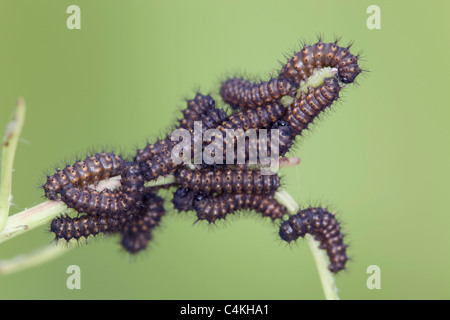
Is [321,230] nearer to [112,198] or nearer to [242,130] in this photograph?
[242,130]

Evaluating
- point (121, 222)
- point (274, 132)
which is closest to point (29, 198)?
point (121, 222)

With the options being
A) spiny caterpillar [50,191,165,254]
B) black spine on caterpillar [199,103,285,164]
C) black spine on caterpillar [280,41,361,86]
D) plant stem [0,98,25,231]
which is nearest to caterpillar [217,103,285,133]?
black spine on caterpillar [199,103,285,164]

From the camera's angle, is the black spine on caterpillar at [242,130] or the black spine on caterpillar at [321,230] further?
the black spine on caterpillar at [321,230]

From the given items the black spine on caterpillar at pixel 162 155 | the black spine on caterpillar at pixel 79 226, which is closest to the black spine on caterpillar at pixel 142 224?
the black spine on caterpillar at pixel 79 226

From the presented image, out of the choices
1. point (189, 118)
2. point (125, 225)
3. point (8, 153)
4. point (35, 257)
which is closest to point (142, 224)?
point (125, 225)

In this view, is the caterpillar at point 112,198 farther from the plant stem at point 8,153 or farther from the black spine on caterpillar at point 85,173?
the plant stem at point 8,153

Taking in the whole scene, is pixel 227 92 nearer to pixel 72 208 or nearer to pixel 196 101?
pixel 196 101

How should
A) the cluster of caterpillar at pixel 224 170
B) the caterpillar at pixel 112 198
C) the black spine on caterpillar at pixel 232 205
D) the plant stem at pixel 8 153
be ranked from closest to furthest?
the plant stem at pixel 8 153
the caterpillar at pixel 112 198
the cluster of caterpillar at pixel 224 170
the black spine on caterpillar at pixel 232 205

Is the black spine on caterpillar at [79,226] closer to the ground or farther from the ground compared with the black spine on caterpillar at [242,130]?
closer to the ground

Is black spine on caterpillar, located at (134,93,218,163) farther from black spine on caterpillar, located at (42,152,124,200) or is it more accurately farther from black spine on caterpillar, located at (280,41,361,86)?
black spine on caterpillar, located at (280,41,361,86)
